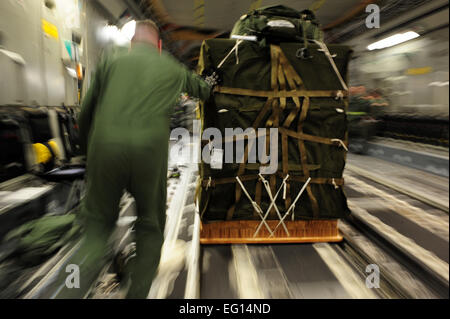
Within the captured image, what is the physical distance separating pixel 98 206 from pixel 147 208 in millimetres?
269

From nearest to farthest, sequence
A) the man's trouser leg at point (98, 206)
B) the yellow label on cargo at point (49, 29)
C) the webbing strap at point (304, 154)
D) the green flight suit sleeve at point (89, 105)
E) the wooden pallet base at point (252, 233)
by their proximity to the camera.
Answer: the man's trouser leg at point (98, 206) < the green flight suit sleeve at point (89, 105) < the webbing strap at point (304, 154) < the wooden pallet base at point (252, 233) < the yellow label on cargo at point (49, 29)

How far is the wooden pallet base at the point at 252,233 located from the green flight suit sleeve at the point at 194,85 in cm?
115

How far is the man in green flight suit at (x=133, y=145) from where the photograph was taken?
1.40 metres

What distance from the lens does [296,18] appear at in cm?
212

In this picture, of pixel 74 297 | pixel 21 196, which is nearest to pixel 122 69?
pixel 74 297

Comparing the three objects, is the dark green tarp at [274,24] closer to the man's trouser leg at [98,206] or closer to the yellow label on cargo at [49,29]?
the man's trouser leg at [98,206]

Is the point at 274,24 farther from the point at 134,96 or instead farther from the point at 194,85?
the point at 134,96

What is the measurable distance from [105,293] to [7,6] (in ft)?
10.3

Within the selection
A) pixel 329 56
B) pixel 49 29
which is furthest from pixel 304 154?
pixel 49 29

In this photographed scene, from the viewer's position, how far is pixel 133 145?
1.39 m

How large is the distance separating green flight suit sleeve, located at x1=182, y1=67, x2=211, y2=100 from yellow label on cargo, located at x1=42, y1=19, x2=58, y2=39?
306cm

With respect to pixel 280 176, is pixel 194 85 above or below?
above

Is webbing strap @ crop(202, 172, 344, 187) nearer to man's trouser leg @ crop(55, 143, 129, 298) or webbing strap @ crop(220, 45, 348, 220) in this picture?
webbing strap @ crop(220, 45, 348, 220)

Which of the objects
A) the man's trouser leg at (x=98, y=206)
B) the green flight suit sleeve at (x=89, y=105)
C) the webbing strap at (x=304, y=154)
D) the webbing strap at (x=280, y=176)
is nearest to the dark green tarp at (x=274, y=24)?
the webbing strap at (x=304, y=154)
